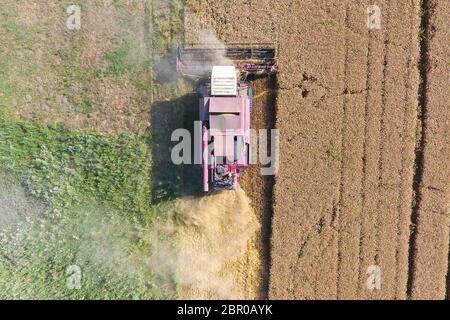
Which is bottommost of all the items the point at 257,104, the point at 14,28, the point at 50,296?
the point at 50,296

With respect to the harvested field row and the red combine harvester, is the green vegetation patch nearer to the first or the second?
the red combine harvester

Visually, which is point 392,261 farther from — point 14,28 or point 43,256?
point 14,28

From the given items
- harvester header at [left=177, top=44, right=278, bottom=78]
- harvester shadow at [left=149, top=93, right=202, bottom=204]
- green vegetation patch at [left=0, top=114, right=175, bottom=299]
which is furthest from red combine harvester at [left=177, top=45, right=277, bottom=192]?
green vegetation patch at [left=0, top=114, right=175, bottom=299]

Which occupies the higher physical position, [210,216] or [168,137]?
[168,137]

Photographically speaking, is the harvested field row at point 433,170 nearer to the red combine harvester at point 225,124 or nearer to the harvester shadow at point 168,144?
the red combine harvester at point 225,124

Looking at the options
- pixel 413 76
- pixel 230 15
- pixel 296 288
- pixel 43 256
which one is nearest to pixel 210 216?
pixel 296 288
